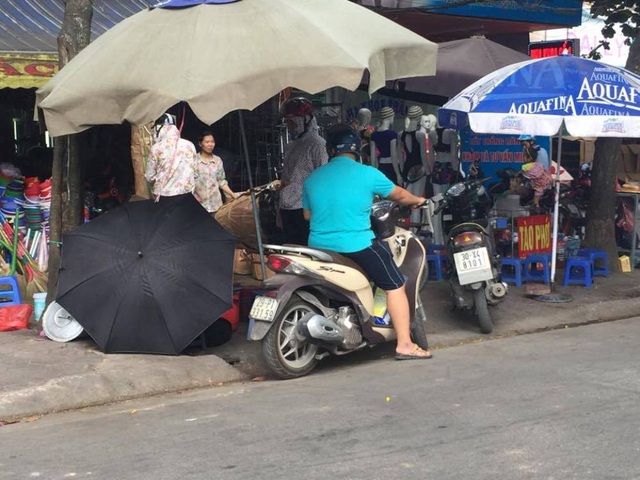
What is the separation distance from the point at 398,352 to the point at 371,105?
285 inches

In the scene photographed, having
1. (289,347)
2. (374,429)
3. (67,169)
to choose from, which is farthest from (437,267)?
(374,429)

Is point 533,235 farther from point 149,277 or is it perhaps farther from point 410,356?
point 149,277

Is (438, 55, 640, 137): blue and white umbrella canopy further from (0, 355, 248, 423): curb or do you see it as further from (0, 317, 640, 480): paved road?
(0, 355, 248, 423): curb

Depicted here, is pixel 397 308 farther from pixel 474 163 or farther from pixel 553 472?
pixel 474 163

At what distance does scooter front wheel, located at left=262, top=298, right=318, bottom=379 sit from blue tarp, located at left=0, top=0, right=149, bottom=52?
4.19m

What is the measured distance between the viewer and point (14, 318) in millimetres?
7211

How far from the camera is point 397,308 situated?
6324mm

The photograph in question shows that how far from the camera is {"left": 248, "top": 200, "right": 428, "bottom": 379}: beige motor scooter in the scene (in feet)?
19.3

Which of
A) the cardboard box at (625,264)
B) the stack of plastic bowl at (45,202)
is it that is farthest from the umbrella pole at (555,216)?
the stack of plastic bowl at (45,202)

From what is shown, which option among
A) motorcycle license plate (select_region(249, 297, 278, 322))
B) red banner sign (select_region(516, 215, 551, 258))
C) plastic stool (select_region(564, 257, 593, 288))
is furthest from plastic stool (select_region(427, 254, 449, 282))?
motorcycle license plate (select_region(249, 297, 278, 322))

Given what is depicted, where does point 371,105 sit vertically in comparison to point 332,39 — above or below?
below

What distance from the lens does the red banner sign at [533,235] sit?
9.20 metres

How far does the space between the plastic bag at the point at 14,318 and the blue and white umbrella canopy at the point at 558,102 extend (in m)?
4.32

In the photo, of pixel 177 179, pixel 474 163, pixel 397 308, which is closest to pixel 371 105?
pixel 474 163
